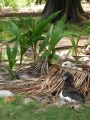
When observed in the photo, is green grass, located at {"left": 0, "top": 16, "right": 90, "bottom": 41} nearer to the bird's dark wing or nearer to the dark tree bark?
the dark tree bark

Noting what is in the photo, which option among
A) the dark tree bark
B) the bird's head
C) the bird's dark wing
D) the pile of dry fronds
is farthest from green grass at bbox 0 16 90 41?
the bird's dark wing

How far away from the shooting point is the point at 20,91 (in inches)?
215

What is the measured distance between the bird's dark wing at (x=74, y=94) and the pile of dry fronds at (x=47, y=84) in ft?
1.18

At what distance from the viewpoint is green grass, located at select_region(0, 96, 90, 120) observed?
449cm

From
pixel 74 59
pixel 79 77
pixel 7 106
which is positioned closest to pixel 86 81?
pixel 79 77

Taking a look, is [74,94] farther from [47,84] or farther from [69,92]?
[47,84]

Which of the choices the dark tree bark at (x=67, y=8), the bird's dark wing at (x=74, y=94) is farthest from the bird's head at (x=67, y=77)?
the dark tree bark at (x=67, y=8)

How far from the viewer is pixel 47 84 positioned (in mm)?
5527

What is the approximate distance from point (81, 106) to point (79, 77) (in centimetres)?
90

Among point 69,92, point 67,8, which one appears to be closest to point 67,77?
point 69,92

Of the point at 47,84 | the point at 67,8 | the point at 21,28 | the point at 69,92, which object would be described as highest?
the point at 69,92

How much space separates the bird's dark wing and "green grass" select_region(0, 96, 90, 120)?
165 millimetres

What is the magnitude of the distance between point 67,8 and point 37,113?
11.0 m

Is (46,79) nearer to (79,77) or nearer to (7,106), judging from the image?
(79,77)
